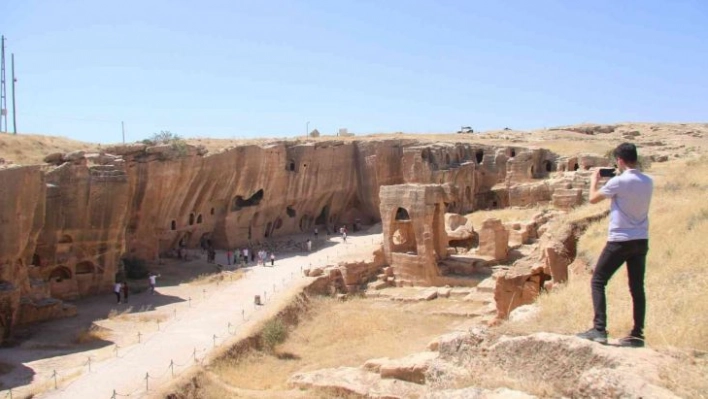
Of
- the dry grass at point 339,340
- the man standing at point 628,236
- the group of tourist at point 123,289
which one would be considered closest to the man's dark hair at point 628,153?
the man standing at point 628,236

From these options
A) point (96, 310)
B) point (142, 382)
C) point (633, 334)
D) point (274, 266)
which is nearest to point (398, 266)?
point (274, 266)

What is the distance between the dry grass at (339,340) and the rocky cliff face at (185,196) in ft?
26.3

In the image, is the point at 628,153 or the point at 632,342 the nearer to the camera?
the point at 632,342

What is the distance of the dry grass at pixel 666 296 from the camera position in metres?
6.37

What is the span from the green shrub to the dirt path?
2.82ft

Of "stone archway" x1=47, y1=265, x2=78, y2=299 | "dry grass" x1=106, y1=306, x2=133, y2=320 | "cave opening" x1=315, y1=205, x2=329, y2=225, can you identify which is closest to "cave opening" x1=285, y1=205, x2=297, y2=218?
"cave opening" x1=315, y1=205, x2=329, y2=225

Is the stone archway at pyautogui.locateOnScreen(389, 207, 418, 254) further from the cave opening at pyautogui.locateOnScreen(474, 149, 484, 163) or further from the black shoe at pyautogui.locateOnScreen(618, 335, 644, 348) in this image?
the black shoe at pyautogui.locateOnScreen(618, 335, 644, 348)

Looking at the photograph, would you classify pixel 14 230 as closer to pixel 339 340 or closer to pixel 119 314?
pixel 119 314

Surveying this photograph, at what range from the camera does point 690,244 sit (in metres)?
10.0

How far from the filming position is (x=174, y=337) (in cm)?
1856

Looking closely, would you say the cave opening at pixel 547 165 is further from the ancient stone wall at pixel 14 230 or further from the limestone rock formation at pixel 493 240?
the ancient stone wall at pixel 14 230

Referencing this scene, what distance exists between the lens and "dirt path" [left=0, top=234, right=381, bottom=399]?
573 inches

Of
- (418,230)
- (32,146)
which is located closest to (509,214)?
(418,230)

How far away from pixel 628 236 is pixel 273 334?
1446 cm
